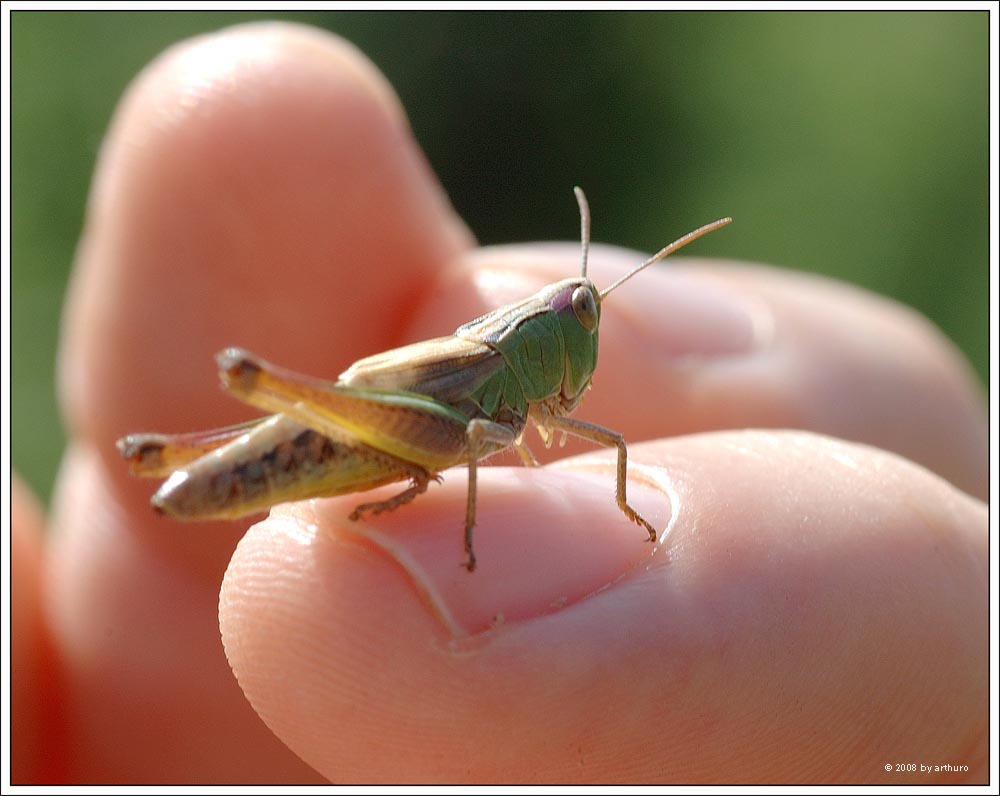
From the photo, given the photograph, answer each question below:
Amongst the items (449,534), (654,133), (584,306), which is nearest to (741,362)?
(584,306)

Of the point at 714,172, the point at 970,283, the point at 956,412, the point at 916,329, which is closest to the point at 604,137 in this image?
the point at 714,172

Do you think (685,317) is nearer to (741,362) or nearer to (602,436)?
(741,362)

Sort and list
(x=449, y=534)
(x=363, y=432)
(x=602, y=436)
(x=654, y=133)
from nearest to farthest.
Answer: (x=363, y=432)
(x=449, y=534)
(x=602, y=436)
(x=654, y=133)

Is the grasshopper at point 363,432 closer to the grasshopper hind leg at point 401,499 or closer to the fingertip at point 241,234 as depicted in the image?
the grasshopper hind leg at point 401,499

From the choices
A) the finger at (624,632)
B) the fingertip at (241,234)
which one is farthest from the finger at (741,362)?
the finger at (624,632)

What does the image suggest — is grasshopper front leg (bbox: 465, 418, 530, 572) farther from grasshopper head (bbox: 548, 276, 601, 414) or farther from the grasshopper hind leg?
grasshopper head (bbox: 548, 276, 601, 414)

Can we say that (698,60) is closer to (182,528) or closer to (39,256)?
(39,256)

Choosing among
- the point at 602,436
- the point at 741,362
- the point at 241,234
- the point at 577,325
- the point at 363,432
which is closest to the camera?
the point at 363,432
